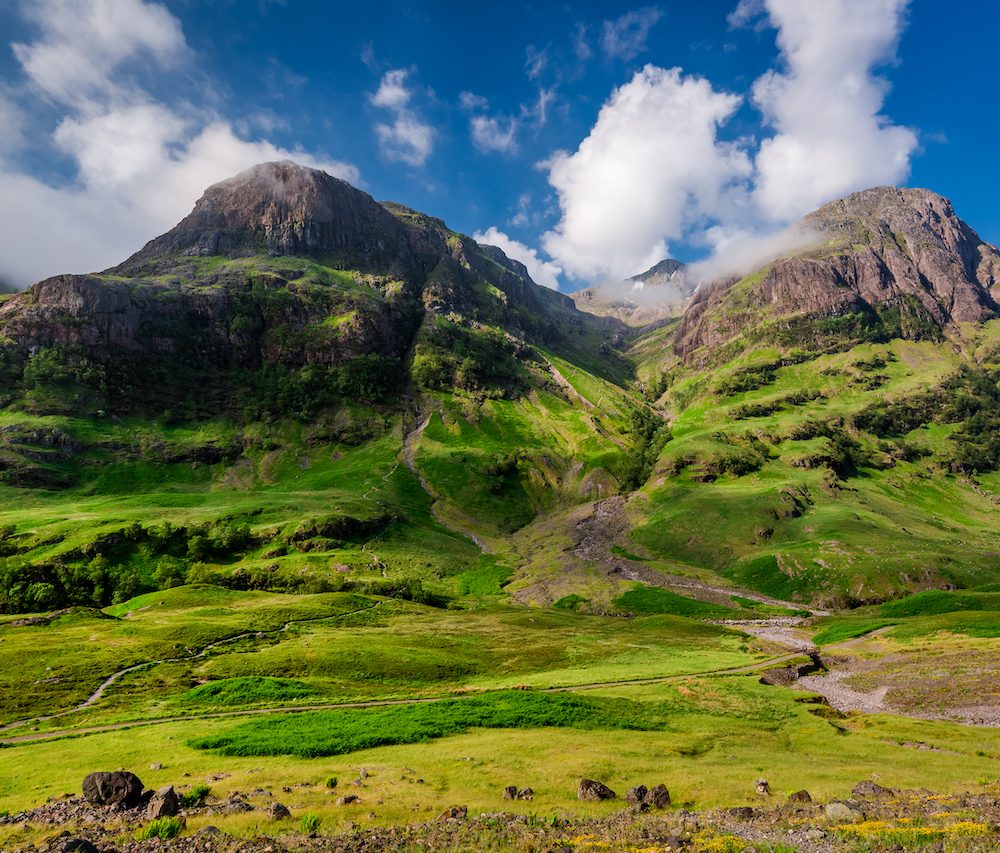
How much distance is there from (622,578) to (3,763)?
165615mm

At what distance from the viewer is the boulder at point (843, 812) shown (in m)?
22.6

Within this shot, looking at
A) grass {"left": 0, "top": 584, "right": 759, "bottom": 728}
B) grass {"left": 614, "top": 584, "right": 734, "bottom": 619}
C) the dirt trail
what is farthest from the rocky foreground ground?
grass {"left": 614, "top": 584, "right": 734, "bottom": 619}

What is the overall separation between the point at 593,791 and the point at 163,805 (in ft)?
69.0

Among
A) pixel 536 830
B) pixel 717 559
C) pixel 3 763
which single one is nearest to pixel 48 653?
pixel 3 763

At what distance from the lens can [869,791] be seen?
2750cm

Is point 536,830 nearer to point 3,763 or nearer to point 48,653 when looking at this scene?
point 3,763

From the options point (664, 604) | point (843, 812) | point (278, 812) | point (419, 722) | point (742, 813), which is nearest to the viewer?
point (843, 812)

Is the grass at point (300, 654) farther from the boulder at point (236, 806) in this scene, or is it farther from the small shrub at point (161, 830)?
the small shrub at point (161, 830)

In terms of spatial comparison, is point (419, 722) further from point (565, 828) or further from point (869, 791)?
point (869, 791)

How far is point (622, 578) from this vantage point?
595ft

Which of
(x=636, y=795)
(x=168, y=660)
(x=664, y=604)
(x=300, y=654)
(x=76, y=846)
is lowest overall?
(x=664, y=604)

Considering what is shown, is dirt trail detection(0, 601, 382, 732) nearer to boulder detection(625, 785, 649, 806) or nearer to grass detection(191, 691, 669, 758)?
grass detection(191, 691, 669, 758)

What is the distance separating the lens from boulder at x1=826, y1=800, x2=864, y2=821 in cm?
2264

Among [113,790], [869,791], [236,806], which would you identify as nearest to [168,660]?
[113,790]
